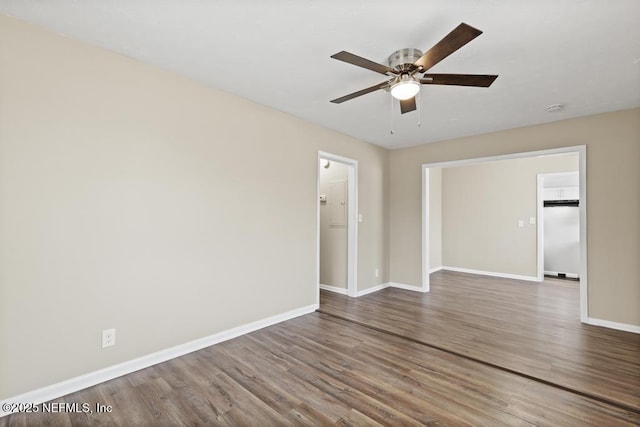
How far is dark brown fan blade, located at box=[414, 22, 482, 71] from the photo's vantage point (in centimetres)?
155

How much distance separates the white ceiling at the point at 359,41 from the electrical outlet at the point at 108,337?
2.16 m

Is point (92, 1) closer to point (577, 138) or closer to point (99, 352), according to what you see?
point (99, 352)

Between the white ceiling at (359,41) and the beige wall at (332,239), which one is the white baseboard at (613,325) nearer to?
the white ceiling at (359,41)

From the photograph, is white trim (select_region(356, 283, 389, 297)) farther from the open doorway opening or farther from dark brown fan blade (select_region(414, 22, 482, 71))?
dark brown fan blade (select_region(414, 22, 482, 71))

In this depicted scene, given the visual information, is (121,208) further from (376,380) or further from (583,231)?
(583,231)

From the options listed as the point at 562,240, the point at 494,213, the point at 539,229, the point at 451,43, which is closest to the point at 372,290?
the point at 494,213

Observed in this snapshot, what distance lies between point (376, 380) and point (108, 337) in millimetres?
2080

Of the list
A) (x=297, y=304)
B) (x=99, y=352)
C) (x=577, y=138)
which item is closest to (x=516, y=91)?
(x=577, y=138)

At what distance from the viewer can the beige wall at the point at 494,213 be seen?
5895 mm

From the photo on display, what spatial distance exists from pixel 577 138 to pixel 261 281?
13.6ft

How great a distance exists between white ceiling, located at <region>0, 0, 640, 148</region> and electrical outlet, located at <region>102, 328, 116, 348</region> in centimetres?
216

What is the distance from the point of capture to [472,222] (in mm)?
6691

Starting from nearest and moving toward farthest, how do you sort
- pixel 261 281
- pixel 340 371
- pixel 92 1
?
pixel 92 1 → pixel 340 371 → pixel 261 281

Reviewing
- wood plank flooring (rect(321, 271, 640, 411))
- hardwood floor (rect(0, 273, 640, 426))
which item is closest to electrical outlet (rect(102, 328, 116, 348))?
hardwood floor (rect(0, 273, 640, 426))
